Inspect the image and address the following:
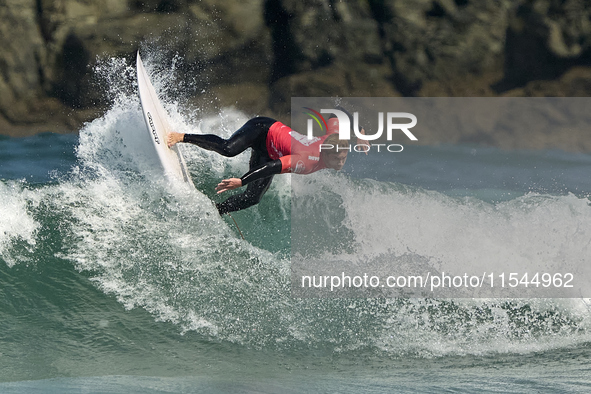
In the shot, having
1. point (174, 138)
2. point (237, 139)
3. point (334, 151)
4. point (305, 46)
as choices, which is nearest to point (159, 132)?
point (174, 138)

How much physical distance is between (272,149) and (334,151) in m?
0.61

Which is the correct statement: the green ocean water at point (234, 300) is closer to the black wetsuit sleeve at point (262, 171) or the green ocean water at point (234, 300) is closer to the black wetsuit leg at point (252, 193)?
the black wetsuit leg at point (252, 193)

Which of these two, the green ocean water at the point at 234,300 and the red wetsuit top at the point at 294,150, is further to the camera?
the red wetsuit top at the point at 294,150

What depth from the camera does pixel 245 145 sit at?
16.7ft

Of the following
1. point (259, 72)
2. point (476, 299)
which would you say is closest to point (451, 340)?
point (476, 299)

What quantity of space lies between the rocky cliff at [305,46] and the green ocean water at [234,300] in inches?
192

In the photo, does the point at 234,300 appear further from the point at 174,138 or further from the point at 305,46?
the point at 305,46

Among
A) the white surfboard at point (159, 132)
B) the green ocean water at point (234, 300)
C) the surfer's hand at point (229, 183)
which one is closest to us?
the green ocean water at point (234, 300)

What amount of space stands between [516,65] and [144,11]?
7.54 metres

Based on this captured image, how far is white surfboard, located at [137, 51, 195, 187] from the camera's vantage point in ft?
17.5

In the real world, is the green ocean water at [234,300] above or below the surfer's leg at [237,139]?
below

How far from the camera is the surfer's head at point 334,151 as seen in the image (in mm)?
4848

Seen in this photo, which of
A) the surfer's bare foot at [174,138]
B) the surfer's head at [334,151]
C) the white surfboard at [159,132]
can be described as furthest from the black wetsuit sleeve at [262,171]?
the white surfboard at [159,132]

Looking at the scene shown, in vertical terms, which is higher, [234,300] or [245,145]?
[245,145]
